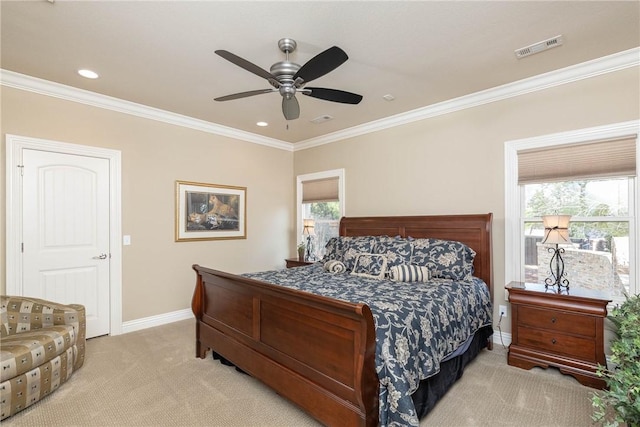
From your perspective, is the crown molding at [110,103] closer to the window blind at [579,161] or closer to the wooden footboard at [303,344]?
the wooden footboard at [303,344]

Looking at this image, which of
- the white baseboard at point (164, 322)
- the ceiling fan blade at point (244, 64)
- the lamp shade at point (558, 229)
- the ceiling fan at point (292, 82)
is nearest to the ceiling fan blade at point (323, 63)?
the ceiling fan at point (292, 82)

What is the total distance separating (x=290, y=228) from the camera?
229 inches

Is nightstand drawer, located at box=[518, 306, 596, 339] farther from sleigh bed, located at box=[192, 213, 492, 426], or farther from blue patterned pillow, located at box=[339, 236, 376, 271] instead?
blue patterned pillow, located at box=[339, 236, 376, 271]

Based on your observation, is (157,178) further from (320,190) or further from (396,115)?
(396,115)

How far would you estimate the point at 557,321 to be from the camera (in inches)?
107

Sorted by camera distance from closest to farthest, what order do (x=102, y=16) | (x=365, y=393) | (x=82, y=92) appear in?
(x=365, y=393) → (x=102, y=16) → (x=82, y=92)

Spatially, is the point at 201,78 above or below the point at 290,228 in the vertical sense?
above

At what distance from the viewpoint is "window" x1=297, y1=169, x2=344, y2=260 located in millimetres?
5125

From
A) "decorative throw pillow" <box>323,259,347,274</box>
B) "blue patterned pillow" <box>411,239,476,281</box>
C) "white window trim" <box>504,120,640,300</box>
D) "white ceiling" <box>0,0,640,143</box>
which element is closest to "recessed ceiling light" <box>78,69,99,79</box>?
"white ceiling" <box>0,0,640,143</box>

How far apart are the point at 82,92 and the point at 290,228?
352 cm

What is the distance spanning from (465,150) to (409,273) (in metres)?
1.70

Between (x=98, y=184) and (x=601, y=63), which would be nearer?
(x=601, y=63)

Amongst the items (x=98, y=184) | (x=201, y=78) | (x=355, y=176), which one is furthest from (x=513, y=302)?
(x=98, y=184)

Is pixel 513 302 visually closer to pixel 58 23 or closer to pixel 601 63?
pixel 601 63
